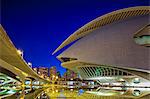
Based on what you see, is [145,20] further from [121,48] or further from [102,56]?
[102,56]

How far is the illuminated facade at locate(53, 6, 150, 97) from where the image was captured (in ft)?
101

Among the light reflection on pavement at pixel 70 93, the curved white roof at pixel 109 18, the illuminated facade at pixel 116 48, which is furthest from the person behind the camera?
the curved white roof at pixel 109 18

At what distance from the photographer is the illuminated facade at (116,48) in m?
30.7

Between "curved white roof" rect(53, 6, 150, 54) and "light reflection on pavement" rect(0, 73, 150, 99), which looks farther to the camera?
"curved white roof" rect(53, 6, 150, 54)

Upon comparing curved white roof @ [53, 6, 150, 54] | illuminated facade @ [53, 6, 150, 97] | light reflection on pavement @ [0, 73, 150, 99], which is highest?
curved white roof @ [53, 6, 150, 54]

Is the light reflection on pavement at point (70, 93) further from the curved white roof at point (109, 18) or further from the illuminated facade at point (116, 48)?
the curved white roof at point (109, 18)

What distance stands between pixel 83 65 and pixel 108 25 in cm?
678

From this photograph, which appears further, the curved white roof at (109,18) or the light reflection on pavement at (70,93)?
the curved white roof at (109,18)

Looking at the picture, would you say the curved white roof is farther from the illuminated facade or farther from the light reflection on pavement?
the light reflection on pavement

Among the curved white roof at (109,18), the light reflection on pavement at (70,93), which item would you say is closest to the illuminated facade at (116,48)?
the curved white roof at (109,18)

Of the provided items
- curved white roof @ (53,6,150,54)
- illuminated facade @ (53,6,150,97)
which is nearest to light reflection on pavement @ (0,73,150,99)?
illuminated facade @ (53,6,150,97)

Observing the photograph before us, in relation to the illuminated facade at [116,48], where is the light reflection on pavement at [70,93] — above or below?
below

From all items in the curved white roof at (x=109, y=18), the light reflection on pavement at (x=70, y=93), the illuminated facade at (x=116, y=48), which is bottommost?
the light reflection on pavement at (x=70, y=93)

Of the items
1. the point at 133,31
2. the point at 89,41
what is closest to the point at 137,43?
the point at 133,31
